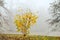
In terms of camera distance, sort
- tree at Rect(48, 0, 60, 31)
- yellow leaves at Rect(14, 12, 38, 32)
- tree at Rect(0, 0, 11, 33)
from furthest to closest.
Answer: tree at Rect(48, 0, 60, 31) → yellow leaves at Rect(14, 12, 38, 32) → tree at Rect(0, 0, 11, 33)

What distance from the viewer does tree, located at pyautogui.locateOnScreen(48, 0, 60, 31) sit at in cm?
553

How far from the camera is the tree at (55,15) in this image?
553 cm

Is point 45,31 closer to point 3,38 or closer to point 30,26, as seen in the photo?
point 30,26

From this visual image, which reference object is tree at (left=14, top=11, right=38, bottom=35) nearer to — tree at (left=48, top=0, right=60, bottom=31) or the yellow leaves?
the yellow leaves

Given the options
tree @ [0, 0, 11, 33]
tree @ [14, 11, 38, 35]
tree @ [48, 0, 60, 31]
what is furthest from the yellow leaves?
tree @ [48, 0, 60, 31]

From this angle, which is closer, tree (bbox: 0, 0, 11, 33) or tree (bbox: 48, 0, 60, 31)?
tree (bbox: 0, 0, 11, 33)

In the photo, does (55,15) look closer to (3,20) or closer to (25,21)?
(25,21)

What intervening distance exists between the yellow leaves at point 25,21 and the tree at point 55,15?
573 mm

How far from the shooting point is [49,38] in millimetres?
5402

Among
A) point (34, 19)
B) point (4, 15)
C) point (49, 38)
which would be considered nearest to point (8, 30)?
point (4, 15)

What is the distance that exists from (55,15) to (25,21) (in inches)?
36.5

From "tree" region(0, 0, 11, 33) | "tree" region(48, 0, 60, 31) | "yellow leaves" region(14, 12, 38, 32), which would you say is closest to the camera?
"tree" region(0, 0, 11, 33)

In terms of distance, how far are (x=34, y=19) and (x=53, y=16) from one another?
1.99 ft

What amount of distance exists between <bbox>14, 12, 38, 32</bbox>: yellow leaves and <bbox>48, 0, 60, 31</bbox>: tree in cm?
57
